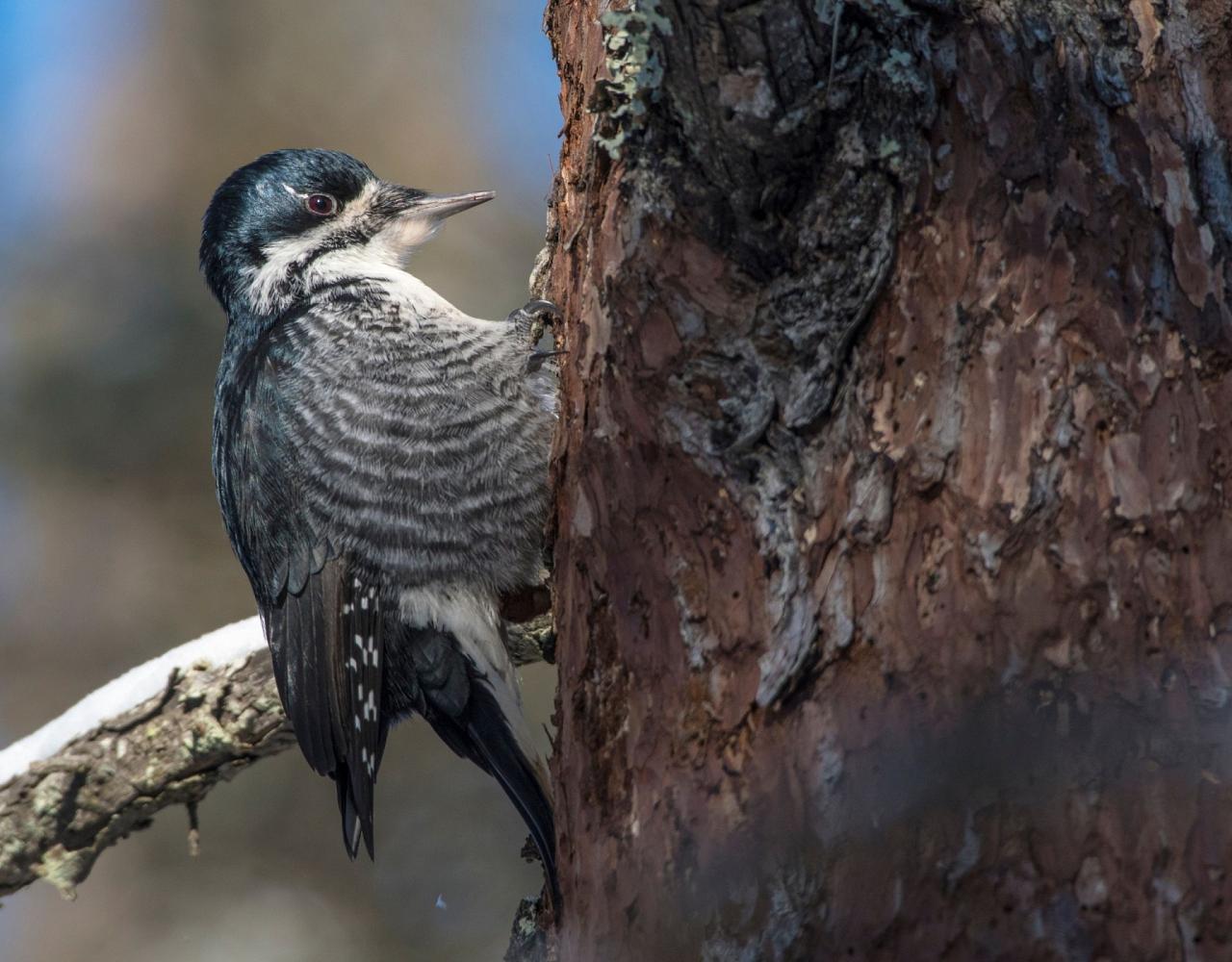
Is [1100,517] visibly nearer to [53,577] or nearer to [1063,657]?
[1063,657]

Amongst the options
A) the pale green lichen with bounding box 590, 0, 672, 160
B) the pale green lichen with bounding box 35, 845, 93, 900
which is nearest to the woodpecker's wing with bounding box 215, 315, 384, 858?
the pale green lichen with bounding box 35, 845, 93, 900

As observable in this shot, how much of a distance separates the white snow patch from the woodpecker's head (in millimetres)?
801

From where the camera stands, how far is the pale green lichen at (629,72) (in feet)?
5.19

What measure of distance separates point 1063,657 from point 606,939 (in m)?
0.69

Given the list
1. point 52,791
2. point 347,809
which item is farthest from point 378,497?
point 52,791

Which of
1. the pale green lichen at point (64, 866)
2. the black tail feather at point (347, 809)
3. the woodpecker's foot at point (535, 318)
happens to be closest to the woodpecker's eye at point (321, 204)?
the woodpecker's foot at point (535, 318)

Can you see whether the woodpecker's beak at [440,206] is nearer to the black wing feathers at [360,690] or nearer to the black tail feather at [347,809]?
the black wing feathers at [360,690]

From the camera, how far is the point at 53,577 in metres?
5.75

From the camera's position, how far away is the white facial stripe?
10.5 feet

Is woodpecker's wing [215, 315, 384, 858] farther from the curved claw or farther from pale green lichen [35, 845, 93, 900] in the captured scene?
pale green lichen [35, 845, 93, 900]

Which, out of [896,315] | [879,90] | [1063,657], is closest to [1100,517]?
[1063,657]

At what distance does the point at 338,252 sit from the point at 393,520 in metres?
0.80

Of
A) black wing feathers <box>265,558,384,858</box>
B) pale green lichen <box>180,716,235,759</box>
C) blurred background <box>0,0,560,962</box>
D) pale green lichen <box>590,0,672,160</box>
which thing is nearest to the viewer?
pale green lichen <box>590,0,672,160</box>

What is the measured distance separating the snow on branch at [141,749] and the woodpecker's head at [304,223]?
871 mm
